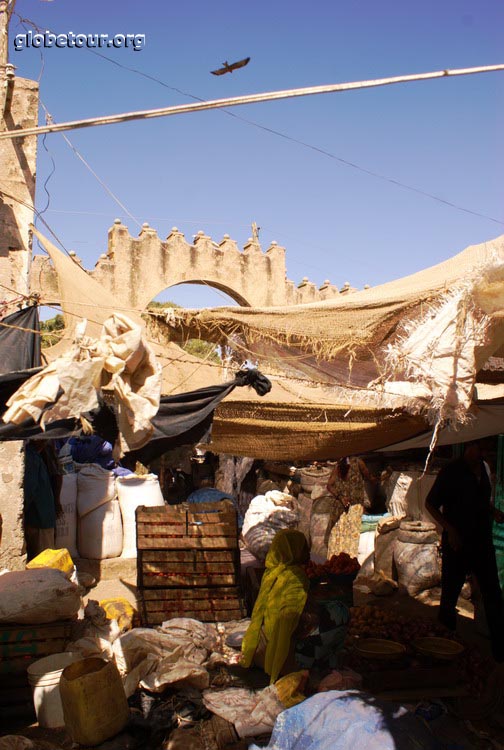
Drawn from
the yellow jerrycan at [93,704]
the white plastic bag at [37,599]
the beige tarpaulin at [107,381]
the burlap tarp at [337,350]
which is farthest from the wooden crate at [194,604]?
the beige tarpaulin at [107,381]

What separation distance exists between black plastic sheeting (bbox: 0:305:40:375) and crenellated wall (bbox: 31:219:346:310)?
14.5 meters

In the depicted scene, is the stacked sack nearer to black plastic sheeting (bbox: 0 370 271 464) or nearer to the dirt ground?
the dirt ground

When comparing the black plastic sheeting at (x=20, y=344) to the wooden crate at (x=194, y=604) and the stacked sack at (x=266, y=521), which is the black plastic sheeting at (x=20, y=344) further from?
the stacked sack at (x=266, y=521)

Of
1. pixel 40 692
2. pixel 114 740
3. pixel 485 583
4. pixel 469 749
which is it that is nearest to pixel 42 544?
pixel 40 692

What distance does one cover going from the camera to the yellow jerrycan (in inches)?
148

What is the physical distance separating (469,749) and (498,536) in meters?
2.69

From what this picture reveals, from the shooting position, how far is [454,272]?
143 inches

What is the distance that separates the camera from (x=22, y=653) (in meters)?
4.52

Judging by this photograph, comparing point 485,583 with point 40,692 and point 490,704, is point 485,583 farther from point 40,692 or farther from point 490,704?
point 40,692

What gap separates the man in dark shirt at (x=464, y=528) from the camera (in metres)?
5.11

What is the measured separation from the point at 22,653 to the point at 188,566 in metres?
1.64

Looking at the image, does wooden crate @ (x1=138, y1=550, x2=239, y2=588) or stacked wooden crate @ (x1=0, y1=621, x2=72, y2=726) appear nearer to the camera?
stacked wooden crate @ (x1=0, y1=621, x2=72, y2=726)

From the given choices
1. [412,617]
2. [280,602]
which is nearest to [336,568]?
[412,617]

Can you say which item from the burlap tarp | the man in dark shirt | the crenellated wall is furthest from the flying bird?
the crenellated wall
